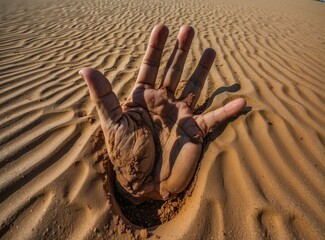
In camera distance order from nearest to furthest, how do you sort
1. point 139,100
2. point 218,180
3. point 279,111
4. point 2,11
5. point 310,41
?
1. point 218,180
2. point 139,100
3. point 279,111
4. point 310,41
5. point 2,11

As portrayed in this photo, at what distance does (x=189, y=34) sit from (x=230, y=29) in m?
4.51

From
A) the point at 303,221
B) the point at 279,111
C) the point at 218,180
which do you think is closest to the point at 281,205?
the point at 303,221

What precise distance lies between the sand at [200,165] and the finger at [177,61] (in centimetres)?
52

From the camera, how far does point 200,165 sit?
203 cm

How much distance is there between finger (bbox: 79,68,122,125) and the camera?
1.73 m

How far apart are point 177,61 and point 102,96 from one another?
93 centimetres

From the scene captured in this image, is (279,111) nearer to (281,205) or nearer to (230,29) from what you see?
(281,205)

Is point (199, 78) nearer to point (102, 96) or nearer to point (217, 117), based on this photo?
point (217, 117)

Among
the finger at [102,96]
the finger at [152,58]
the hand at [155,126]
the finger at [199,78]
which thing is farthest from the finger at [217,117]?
the finger at [102,96]

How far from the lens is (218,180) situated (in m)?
1.90

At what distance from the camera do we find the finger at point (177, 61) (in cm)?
233

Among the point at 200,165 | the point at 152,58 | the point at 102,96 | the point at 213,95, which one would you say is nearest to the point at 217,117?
the point at 200,165

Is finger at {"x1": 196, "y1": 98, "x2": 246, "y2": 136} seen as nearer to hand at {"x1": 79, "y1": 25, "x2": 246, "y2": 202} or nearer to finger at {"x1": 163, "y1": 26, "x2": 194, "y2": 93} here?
hand at {"x1": 79, "y1": 25, "x2": 246, "y2": 202}

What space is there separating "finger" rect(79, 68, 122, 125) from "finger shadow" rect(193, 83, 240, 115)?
102cm
